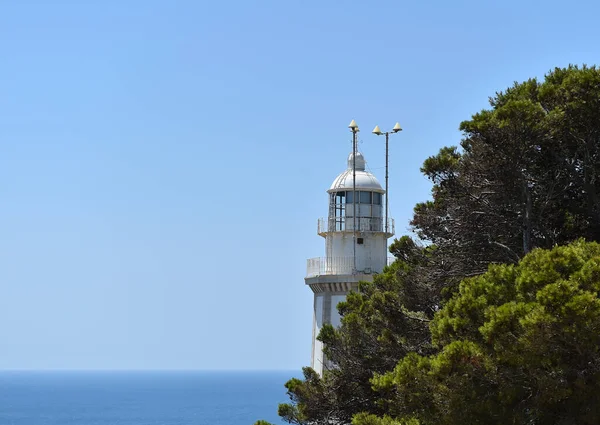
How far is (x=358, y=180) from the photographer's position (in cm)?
2842

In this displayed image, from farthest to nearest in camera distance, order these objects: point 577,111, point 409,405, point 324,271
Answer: point 324,271, point 577,111, point 409,405

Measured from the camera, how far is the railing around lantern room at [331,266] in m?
28.0

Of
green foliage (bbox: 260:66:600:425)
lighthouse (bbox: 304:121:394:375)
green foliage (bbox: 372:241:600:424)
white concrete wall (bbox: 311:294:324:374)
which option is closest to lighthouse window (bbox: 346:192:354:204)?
lighthouse (bbox: 304:121:394:375)

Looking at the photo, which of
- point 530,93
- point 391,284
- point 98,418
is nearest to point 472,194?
point 530,93

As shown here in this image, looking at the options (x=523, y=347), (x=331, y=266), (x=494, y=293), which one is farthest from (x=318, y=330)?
(x=523, y=347)

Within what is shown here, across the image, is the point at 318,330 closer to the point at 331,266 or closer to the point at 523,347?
the point at 331,266

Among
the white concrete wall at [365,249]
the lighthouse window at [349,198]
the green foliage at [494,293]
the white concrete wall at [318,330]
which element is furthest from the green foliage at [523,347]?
the lighthouse window at [349,198]

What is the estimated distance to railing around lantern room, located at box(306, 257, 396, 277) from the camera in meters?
28.0

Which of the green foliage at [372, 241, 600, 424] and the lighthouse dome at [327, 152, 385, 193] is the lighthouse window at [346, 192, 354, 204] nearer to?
the lighthouse dome at [327, 152, 385, 193]

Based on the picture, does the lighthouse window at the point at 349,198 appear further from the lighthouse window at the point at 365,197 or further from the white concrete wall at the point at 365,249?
the white concrete wall at the point at 365,249

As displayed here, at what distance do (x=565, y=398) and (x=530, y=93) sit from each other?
5611mm

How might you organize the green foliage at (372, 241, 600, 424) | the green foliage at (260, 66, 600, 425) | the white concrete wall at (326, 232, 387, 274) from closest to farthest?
the green foliage at (372, 241, 600, 424) < the green foliage at (260, 66, 600, 425) < the white concrete wall at (326, 232, 387, 274)

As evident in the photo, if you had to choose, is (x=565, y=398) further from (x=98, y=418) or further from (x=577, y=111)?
(x=98, y=418)

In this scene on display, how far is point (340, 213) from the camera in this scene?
28.5 m
